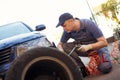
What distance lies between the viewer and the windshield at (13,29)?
5529 mm

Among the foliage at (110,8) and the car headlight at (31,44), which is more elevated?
the car headlight at (31,44)

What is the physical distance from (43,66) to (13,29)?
2803 millimetres

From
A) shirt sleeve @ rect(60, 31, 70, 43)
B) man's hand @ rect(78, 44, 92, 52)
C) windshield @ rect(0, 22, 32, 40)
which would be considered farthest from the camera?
windshield @ rect(0, 22, 32, 40)

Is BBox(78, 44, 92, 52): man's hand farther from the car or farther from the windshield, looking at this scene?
the car

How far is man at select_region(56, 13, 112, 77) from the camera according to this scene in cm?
479

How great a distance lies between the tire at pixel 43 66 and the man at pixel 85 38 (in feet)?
5.25

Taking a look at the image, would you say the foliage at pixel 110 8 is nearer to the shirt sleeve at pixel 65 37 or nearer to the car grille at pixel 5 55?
the shirt sleeve at pixel 65 37

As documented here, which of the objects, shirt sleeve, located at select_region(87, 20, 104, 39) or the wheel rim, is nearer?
the wheel rim

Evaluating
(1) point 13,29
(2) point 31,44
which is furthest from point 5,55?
(1) point 13,29

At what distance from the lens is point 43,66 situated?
3.14 metres

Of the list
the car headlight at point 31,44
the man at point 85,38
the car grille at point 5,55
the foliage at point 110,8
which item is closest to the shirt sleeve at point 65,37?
the man at point 85,38

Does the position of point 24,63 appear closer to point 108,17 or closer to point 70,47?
point 70,47

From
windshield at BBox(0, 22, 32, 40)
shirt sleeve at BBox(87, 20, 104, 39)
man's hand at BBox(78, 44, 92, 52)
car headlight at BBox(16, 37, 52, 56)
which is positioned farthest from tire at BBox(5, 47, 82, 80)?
windshield at BBox(0, 22, 32, 40)

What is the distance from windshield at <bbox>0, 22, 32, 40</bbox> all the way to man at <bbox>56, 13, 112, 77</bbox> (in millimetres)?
833
